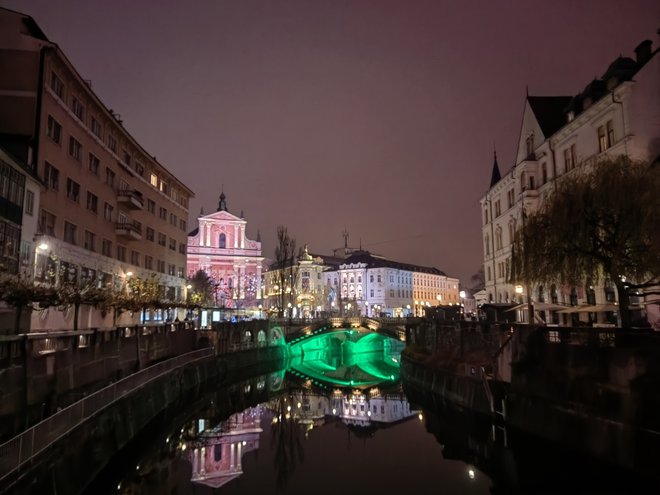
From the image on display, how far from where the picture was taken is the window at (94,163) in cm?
4438

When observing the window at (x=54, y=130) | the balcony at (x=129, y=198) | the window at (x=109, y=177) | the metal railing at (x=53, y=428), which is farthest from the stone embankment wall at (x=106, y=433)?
the window at (x=54, y=130)

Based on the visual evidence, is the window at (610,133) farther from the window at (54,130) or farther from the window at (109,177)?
the window at (109,177)

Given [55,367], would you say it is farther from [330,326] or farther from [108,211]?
[330,326]

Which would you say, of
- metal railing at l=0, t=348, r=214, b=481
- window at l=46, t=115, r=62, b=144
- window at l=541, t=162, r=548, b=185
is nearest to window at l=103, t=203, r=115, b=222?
window at l=46, t=115, r=62, b=144

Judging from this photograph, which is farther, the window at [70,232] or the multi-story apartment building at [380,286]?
the multi-story apartment building at [380,286]

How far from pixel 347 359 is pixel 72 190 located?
61772 mm

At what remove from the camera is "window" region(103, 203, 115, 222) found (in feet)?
156

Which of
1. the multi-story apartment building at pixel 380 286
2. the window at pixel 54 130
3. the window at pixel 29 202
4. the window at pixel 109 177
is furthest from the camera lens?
the multi-story apartment building at pixel 380 286

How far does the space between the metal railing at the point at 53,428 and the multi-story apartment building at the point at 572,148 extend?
24.6m

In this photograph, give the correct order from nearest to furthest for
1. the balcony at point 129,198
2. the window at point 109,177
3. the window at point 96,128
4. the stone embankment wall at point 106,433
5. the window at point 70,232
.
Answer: the stone embankment wall at point 106,433 < the window at point 70,232 < the window at point 96,128 < the window at point 109,177 < the balcony at point 129,198

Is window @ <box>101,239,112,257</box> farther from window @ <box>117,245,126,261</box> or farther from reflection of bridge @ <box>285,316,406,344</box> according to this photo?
reflection of bridge @ <box>285,316,406,344</box>

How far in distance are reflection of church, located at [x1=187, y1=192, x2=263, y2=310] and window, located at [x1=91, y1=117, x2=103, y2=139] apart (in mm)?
66821

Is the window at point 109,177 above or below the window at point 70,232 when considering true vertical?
above

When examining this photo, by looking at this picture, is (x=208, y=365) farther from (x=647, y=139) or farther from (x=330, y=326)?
(x=647, y=139)
